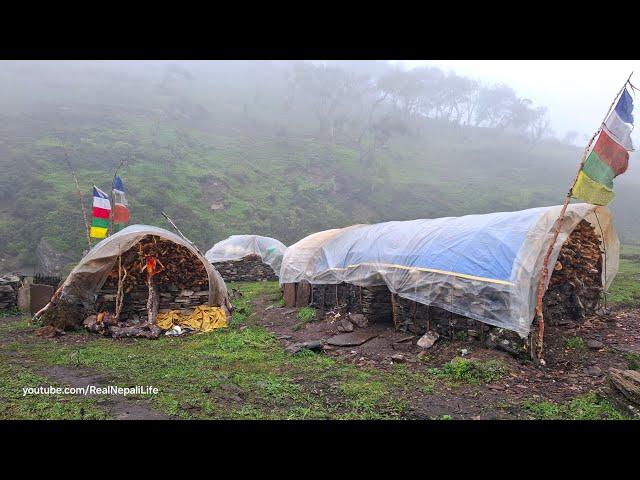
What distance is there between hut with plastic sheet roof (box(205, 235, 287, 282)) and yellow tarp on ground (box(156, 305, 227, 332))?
1051 centimetres

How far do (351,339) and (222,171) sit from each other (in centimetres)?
3834

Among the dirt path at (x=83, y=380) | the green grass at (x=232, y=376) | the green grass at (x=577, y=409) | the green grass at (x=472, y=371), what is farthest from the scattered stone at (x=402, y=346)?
the dirt path at (x=83, y=380)

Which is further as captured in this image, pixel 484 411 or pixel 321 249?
pixel 321 249

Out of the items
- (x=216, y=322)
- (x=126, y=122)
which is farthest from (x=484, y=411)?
(x=126, y=122)

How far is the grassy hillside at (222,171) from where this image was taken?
3086cm

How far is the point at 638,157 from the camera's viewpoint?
93750mm

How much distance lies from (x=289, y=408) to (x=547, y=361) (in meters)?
4.75

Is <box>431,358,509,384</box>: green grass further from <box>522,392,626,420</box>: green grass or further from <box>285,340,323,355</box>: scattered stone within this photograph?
<box>285,340,323,355</box>: scattered stone

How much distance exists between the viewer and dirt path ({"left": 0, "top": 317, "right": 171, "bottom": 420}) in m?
5.11

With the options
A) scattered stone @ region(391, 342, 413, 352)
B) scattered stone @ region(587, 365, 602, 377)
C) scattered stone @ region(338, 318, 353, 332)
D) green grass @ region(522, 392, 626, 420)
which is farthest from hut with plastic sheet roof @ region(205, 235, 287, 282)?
green grass @ region(522, 392, 626, 420)

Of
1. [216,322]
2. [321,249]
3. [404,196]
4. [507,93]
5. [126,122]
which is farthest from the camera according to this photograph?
[507,93]

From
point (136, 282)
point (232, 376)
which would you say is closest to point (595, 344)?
point (232, 376)

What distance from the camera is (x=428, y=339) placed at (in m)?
8.64

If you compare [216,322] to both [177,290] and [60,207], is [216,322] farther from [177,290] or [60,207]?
[60,207]
